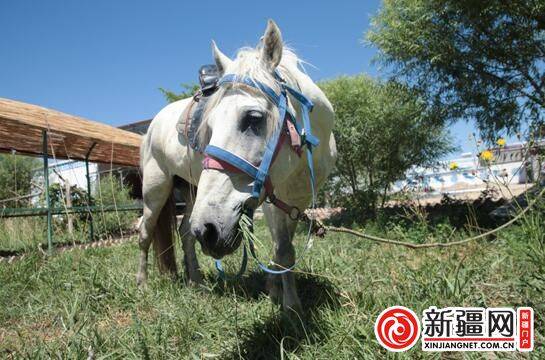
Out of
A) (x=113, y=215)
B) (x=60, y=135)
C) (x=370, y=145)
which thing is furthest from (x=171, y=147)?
(x=113, y=215)

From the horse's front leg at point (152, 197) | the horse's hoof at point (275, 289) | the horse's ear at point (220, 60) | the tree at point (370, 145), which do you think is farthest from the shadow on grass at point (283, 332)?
the tree at point (370, 145)

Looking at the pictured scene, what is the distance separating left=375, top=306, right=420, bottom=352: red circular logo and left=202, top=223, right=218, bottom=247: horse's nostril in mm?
961

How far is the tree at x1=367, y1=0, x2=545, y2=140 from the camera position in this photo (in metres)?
5.30

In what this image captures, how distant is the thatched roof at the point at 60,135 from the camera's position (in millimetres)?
5242

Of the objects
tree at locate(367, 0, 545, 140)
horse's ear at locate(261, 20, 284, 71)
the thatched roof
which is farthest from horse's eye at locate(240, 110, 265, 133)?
tree at locate(367, 0, 545, 140)

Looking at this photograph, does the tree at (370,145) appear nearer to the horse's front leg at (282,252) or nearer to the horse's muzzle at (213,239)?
the horse's front leg at (282,252)

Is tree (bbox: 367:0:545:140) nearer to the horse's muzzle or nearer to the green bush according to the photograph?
the horse's muzzle

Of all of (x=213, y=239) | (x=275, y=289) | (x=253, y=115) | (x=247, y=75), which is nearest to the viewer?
(x=213, y=239)

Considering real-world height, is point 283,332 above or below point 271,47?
below

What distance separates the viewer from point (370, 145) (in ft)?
28.2

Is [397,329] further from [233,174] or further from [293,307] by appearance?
[233,174]

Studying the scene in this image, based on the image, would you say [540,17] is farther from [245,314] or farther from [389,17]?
[245,314]

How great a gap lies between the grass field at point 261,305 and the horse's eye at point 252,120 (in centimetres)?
67

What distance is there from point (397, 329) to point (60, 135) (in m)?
5.48
